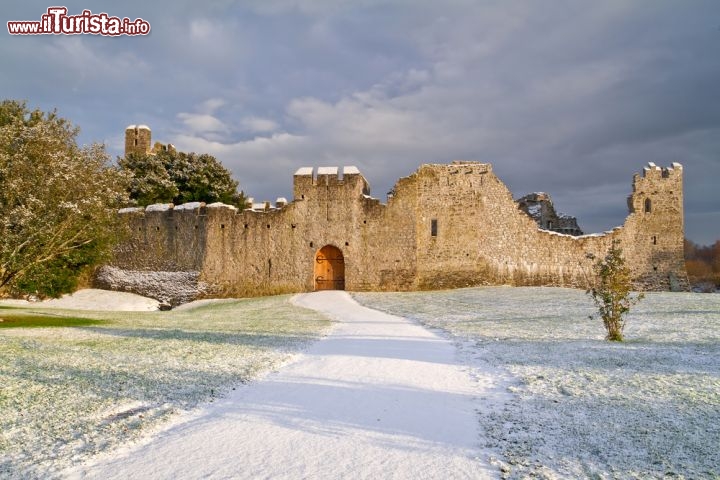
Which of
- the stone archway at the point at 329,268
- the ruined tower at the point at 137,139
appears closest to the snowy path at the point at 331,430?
the stone archway at the point at 329,268

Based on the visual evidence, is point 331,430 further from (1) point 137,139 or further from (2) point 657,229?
(1) point 137,139

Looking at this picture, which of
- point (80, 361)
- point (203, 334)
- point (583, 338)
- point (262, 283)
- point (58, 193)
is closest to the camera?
point (80, 361)

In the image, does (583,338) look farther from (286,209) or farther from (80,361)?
(286,209)

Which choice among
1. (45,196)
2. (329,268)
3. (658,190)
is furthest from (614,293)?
(658,190)

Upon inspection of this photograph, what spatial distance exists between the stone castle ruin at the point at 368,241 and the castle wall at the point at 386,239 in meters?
0.05

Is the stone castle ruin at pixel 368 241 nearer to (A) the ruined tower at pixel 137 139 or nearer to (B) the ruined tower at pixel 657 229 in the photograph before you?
(B) the ruined tower at pixel 657 229

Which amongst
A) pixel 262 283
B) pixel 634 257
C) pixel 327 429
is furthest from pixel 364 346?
pixel 634 257

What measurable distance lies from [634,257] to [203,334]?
85.5ft

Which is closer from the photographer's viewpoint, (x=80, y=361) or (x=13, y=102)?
(x=80, y=361)

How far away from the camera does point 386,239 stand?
85.4 ft

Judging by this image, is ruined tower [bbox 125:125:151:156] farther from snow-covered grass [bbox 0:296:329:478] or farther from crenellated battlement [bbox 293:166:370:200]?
snow-covered grass [bbox 0:296:329:478]

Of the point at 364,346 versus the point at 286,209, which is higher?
the point at 286,209

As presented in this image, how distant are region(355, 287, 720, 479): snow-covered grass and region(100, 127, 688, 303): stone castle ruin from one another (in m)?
12.9

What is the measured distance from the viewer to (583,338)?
10.6 metres
